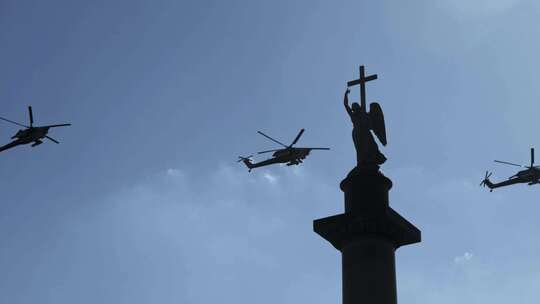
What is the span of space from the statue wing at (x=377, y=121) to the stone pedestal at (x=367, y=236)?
1.56m

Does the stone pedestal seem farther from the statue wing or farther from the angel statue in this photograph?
the statue wing

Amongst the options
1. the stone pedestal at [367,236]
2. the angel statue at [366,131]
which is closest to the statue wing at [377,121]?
the angel statue at [366,131]

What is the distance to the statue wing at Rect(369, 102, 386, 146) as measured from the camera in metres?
22.4

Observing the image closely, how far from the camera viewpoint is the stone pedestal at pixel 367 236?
19.0m

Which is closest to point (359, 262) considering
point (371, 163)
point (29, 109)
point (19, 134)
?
point (371, 163)

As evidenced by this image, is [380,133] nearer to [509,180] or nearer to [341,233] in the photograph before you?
[341,233]

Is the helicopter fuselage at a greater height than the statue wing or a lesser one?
greater

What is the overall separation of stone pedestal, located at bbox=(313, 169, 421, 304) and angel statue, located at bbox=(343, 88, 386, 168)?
1.62 feet

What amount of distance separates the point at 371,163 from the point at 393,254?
2667 mm

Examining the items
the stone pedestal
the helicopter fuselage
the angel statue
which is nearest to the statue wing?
the angel statue

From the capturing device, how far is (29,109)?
192 ft

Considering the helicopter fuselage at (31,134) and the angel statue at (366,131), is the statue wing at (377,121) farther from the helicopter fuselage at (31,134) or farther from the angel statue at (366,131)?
the helicopter fuselage at (31,134)

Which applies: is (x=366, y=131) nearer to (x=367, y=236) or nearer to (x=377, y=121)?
(x=377, y=121)

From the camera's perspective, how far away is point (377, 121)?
22.5m
